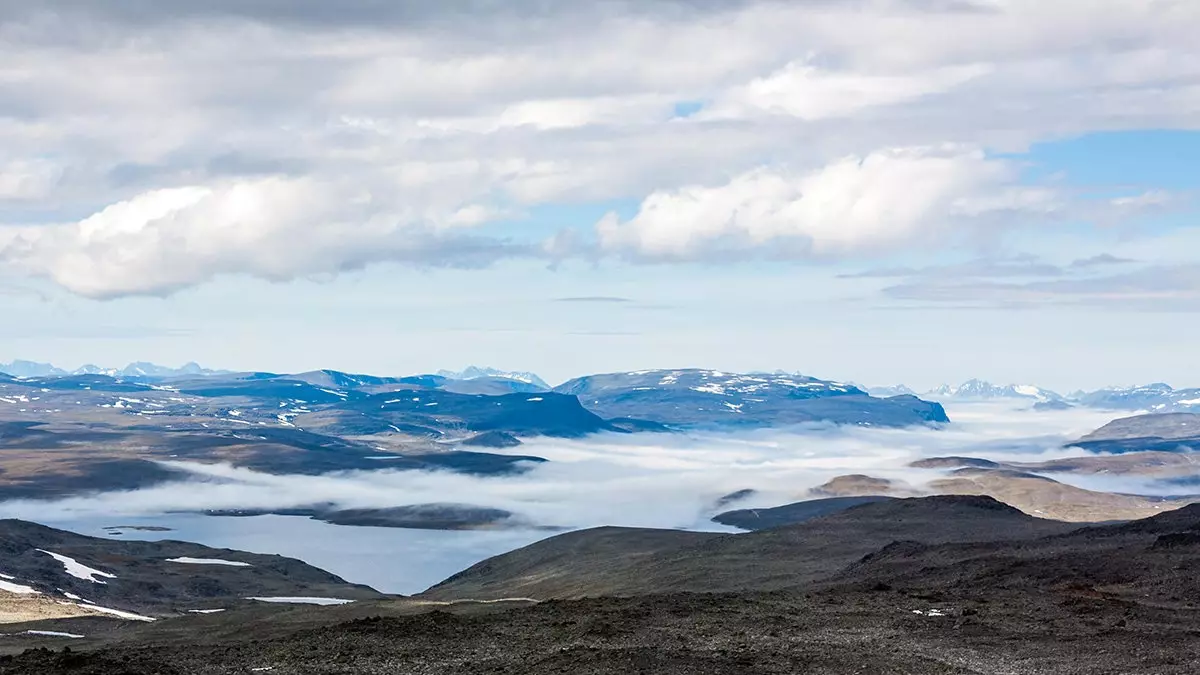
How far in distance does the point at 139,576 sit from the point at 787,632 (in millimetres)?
124604

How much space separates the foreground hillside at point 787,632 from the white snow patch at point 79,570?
8168 centimetres

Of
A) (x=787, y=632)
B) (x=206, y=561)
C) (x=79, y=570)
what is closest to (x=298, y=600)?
(x=79, y=570)

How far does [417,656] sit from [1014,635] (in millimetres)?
20956

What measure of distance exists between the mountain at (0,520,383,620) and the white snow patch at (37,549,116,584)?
2 cm

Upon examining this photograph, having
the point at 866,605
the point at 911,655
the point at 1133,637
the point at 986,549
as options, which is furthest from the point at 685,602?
the point at 986,549

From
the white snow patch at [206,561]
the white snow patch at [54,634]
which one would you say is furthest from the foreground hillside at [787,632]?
the white snow patch at [206,561]

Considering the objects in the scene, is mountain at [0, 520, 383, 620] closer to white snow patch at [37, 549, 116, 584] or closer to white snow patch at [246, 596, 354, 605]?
white snow patch at [37, 549, 116, 584]

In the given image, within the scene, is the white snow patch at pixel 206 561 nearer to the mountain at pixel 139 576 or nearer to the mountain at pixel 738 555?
the mountain at pixel 139 576

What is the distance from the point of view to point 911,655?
40.8m

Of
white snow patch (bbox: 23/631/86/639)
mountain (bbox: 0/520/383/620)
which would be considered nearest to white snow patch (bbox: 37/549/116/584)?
mountain (bbox: 0/520/383/620)

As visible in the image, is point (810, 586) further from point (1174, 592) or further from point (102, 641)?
point (102, 641)

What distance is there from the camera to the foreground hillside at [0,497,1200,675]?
39.2 metres

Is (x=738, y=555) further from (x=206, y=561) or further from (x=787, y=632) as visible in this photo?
(x=206, y=561)

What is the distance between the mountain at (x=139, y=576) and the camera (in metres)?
124
